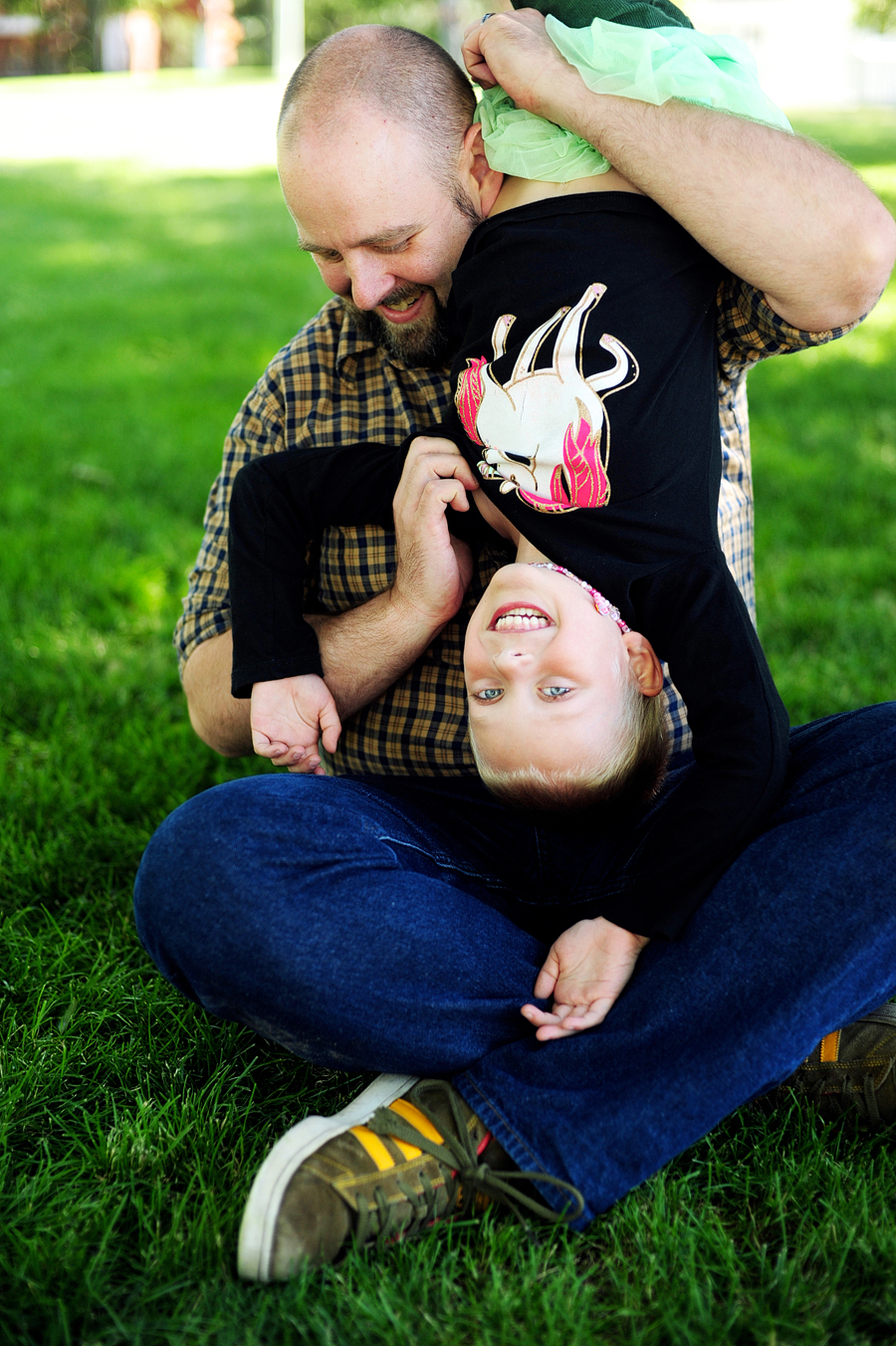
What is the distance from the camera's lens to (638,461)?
5.96 feet

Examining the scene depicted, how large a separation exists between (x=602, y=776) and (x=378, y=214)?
1.06 m

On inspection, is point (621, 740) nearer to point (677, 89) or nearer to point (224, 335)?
point (677, 89)

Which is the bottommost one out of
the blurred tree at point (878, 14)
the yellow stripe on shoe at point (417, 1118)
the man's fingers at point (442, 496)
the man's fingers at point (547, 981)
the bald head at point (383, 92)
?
the yellow stripe on shoe at point (417, 1118)

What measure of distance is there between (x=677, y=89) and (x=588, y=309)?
38cm

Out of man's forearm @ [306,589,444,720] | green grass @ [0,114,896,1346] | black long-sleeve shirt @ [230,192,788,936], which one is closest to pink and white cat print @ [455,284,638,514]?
black long-sleeve shirt @ [230,192,788,936]

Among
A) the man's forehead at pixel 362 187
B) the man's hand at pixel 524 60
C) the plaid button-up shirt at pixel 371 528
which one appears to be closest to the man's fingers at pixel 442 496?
the plaid button-up shirt at pixel 371 528

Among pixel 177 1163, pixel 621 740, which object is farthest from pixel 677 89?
pixel 177 1163

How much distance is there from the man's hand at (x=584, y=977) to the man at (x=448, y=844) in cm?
2

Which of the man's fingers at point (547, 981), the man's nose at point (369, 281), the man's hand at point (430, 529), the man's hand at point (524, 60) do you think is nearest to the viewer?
the man's fingers at point (547, 981)

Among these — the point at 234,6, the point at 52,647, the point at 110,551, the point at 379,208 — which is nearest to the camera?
the point at 379,208

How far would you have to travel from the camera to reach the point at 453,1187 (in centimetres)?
156

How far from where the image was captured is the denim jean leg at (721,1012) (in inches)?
60.7

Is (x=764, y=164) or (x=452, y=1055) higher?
(x=764, y=164)

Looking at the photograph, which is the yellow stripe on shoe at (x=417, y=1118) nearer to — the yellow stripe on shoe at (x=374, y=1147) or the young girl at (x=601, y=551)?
the yellow stripe on shoe at (x=374, y=1147)
